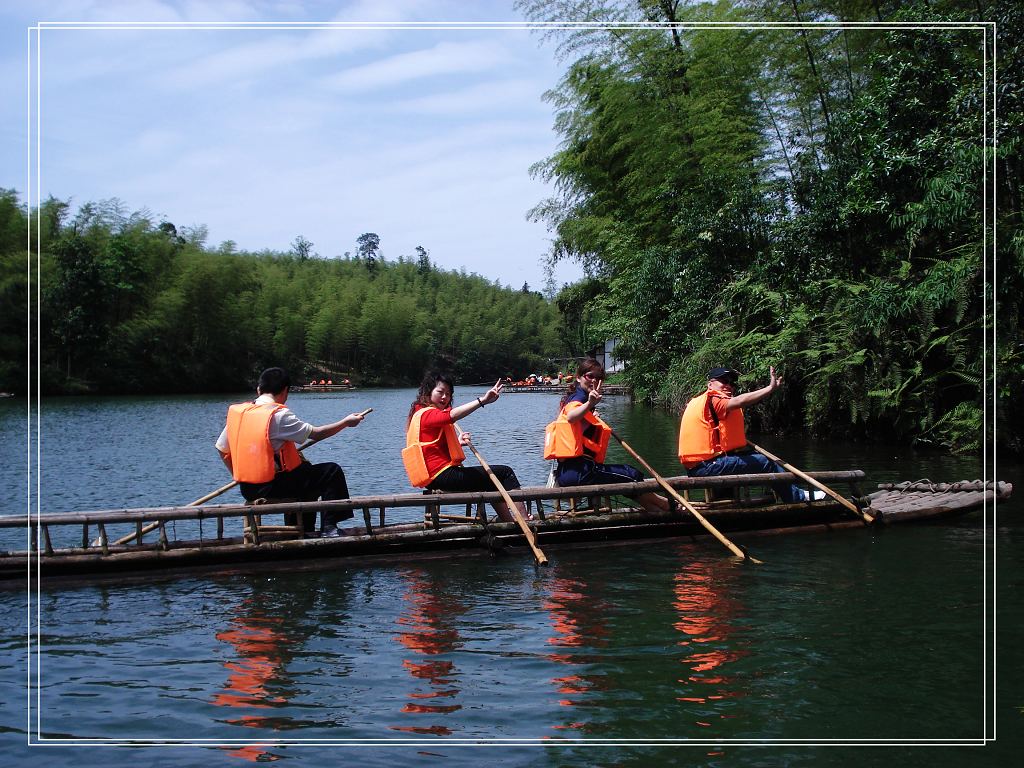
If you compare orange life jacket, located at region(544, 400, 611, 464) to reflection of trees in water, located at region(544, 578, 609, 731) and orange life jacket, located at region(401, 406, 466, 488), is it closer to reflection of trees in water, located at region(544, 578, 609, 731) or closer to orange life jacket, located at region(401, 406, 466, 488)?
orange life jacket, located at region(401, 406, 466, 488)

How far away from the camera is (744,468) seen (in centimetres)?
880

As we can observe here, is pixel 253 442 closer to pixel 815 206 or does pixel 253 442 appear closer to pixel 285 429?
pixel 285 429

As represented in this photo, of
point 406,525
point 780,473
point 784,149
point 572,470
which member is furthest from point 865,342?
point 406,525

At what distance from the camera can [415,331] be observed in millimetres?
74938

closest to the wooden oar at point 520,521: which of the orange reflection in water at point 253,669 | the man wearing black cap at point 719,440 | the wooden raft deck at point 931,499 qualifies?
the man wearing black cap at point 719,440

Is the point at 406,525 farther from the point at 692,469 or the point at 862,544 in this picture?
the point at 862,544

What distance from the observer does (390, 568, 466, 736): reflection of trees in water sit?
479cm

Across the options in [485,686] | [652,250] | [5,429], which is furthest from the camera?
[5,429]

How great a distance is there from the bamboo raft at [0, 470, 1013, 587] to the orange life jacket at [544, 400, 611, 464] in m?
0.43

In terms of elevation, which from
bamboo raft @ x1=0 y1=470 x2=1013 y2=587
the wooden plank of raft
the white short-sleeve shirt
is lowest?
bamboo raft @ x1=0 y1=470 x2=1013 y2=587

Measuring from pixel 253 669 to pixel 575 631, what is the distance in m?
1.92

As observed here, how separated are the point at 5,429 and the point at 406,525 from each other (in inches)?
756

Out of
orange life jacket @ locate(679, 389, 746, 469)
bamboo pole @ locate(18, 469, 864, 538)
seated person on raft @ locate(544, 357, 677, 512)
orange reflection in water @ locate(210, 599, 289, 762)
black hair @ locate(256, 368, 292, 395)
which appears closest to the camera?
orange reflection in water @ locate(210, 599, 289, 762)

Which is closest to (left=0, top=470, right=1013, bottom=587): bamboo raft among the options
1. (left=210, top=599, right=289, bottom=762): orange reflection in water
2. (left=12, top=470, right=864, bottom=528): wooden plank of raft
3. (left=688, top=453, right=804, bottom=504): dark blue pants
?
(left=12, top=470, right=864, bottom=528): wooden plank of raft
